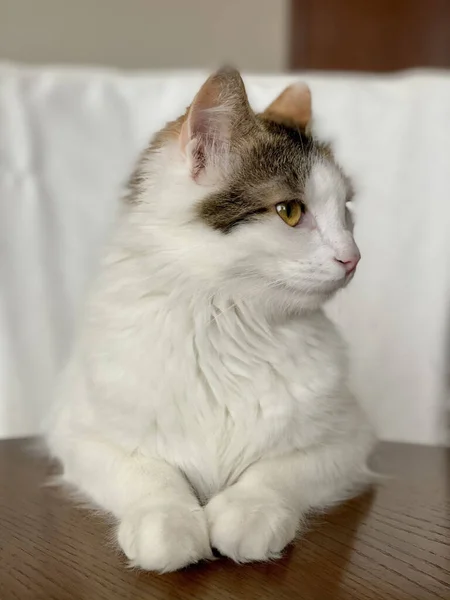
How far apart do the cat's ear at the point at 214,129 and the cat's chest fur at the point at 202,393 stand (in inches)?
7.7

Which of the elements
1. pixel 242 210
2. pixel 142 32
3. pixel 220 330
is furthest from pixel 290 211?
pixel 142 32

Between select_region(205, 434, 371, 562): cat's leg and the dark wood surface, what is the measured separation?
1.70 metres

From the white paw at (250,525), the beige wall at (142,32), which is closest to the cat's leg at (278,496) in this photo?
the white paw at (250,525)

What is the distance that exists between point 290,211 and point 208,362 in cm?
23

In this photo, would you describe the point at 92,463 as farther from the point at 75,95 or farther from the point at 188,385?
the point at 75,95

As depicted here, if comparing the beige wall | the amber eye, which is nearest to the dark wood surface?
the beige wall

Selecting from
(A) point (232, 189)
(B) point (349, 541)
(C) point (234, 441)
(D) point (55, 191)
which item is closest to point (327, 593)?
(B) point (349, 541)

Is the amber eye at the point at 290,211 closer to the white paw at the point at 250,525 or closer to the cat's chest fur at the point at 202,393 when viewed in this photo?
the cat's chest fur at the point at 202,393

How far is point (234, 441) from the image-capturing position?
0.93 m

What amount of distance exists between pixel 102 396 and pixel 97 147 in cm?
100

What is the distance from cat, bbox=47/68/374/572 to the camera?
86 cm

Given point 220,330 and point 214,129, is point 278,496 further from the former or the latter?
point 214,129

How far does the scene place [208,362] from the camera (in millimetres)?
937

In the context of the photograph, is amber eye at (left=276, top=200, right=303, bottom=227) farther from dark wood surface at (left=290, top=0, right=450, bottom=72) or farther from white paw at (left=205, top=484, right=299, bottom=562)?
dark wood surface at (left=290, top=0, right=450, bottom=72)
